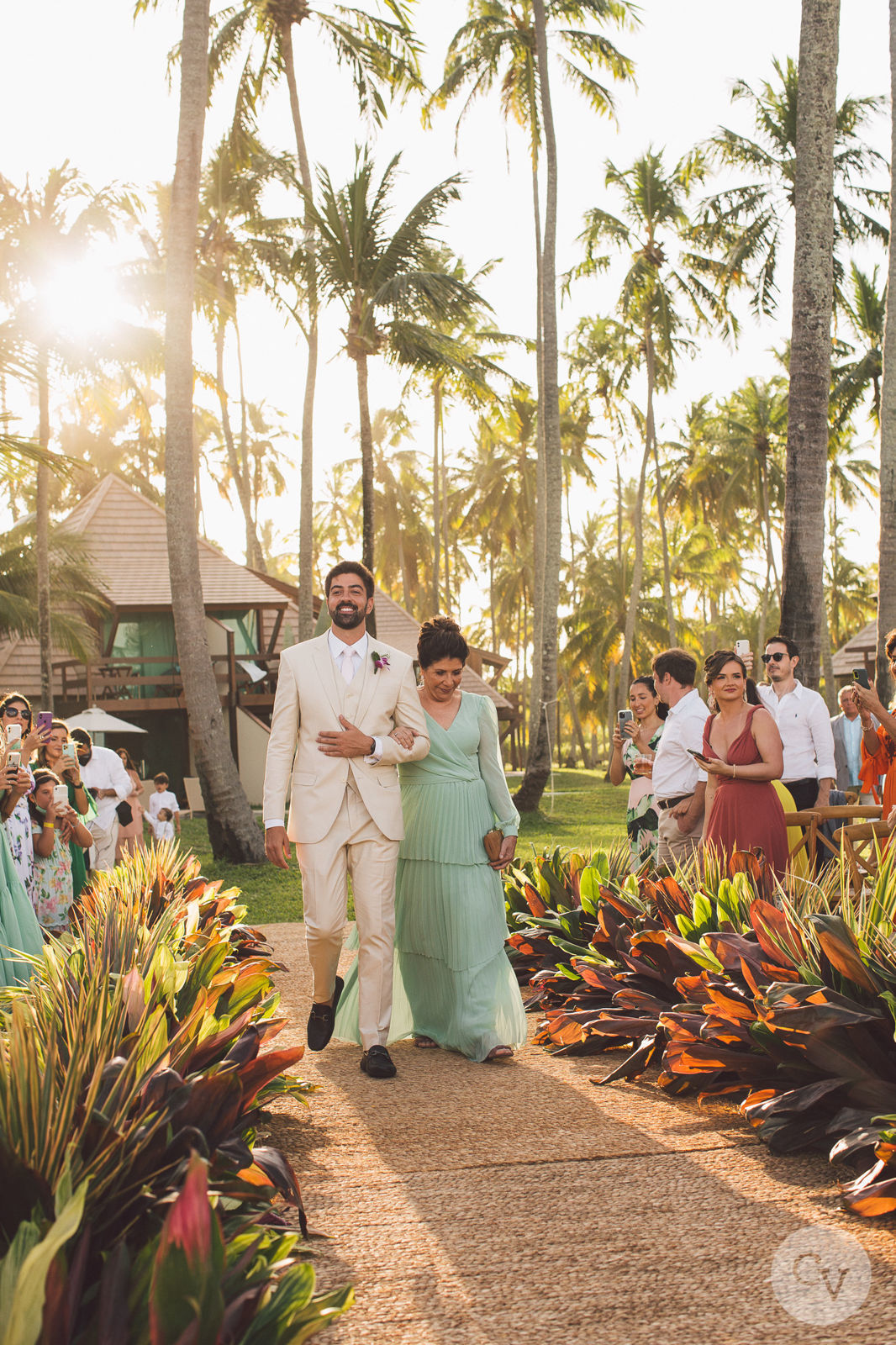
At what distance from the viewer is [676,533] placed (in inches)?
2346

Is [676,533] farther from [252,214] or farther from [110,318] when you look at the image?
[110,318]

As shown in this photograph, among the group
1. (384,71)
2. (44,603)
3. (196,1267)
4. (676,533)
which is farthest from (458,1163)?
(676,533)

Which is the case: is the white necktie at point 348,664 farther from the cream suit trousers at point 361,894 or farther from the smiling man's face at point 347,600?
the cream suit trousers at point 361,894

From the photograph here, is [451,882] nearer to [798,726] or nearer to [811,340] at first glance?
[798,726]

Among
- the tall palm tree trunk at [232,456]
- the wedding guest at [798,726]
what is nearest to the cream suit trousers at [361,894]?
the wedding guest at [798,726]

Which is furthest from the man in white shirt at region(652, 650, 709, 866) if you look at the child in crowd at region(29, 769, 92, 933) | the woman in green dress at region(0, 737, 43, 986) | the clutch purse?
the child in crowd at region(29, 769, 92, 933)

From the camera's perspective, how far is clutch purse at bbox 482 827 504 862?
549 cm

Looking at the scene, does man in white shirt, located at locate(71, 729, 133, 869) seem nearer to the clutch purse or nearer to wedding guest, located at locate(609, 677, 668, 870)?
wedding guest, located at locate(609, 677, 668, 870)

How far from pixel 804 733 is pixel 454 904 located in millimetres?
3170

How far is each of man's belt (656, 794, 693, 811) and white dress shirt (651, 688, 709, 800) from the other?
0.01m

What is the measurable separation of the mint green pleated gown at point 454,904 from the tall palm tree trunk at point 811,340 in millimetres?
4058

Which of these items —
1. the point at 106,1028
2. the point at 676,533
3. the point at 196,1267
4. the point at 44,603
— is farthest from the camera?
the point at 676,533

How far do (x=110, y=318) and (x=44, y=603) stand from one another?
17.2ft

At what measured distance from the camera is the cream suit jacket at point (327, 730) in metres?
5.18
